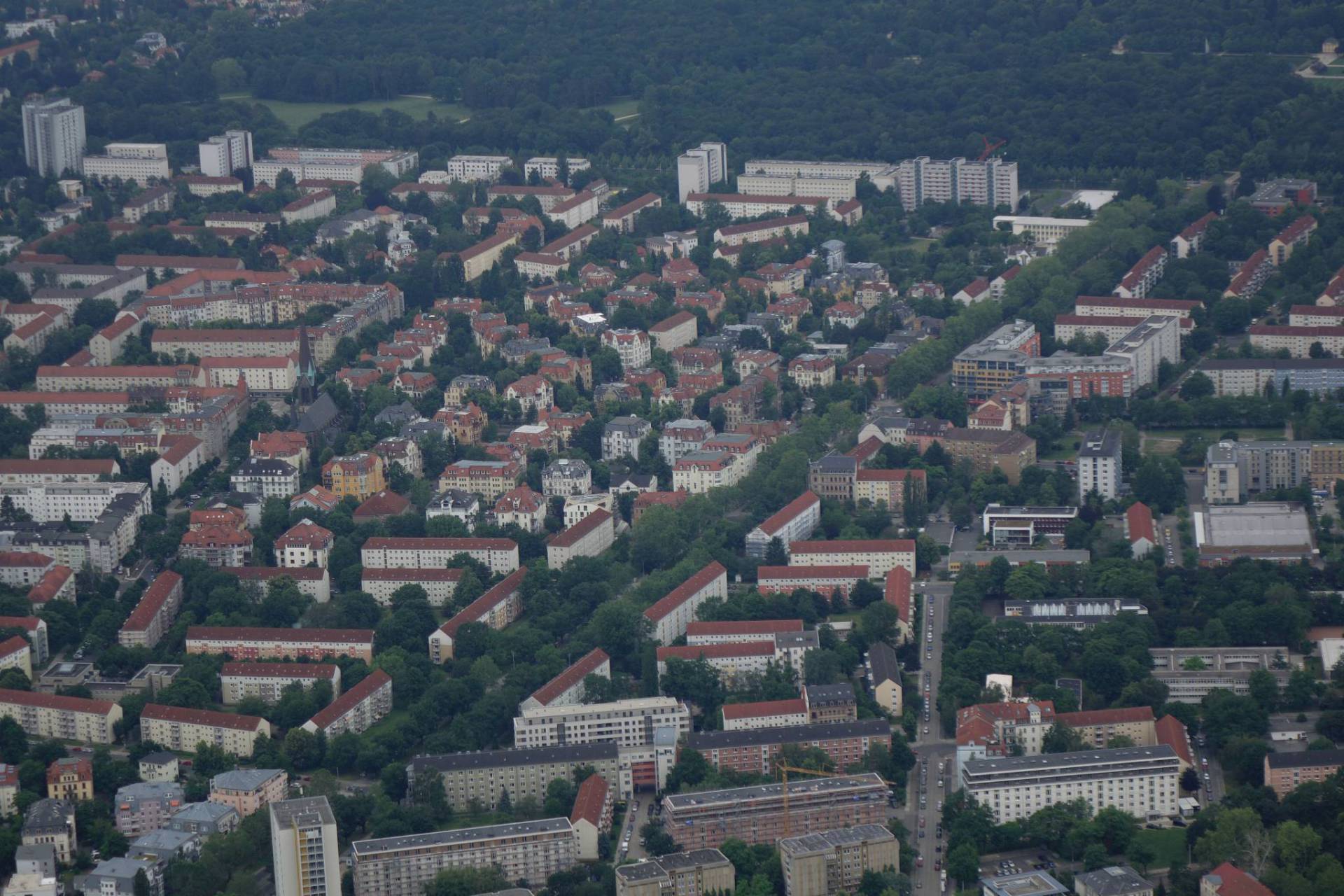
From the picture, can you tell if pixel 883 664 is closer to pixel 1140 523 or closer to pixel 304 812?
pixel 1140 523

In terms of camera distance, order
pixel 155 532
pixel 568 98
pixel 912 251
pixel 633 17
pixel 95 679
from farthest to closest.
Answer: pixel 633 17 < pixel 568 98 < pixel 912 251 < pixel 155 532 < pixel 95 679

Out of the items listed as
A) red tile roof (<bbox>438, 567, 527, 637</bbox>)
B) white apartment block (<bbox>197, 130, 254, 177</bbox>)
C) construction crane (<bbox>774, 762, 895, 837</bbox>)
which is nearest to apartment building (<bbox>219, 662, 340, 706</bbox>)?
red tile roof (<bbox>438, 567, 527, 637</bbox>)

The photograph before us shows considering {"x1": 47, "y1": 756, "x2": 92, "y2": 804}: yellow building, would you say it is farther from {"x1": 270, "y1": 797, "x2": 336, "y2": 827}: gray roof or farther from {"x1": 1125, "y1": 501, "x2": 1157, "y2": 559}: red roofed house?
{"x1": 1125, "y1": 501, "x2": 1157, "y2": 559}: red roofed house

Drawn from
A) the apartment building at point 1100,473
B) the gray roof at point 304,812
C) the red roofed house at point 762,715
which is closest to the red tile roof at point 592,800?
the red roofed house at point 762,715

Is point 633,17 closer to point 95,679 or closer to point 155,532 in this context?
point 155,532

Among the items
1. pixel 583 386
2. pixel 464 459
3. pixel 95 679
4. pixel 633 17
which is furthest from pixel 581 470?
pixel 633 17

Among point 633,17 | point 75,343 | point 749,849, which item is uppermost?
point 633,17

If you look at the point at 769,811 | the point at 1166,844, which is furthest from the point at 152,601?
the point at 1166,844
